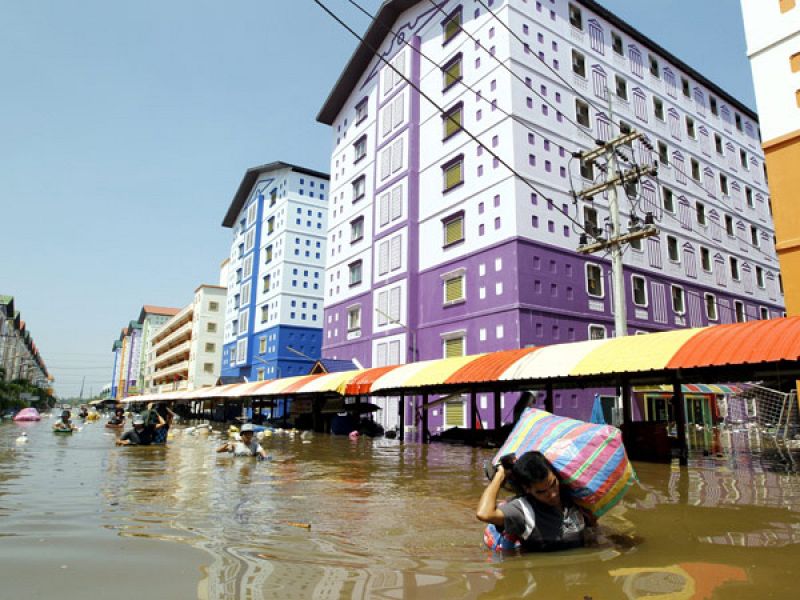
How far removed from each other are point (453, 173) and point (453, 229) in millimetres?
3201

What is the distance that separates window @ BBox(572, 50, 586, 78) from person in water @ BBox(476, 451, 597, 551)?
100.0 ft

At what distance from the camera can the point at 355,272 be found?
37.4 metres

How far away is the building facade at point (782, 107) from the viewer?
16.5 meters

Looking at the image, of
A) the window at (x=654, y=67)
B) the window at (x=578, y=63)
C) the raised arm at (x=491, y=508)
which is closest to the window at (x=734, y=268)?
the window at (x=654, y=67)

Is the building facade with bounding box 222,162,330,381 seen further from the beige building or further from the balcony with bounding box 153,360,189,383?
the balcony with bounding box 153,360,189,383

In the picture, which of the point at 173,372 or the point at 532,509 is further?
the point at 173,372

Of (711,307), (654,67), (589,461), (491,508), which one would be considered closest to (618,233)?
(589,461)

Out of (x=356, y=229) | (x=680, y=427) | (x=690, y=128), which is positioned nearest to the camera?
(x=680, y=427)

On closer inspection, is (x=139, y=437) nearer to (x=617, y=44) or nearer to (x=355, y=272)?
(x=355, y=272)

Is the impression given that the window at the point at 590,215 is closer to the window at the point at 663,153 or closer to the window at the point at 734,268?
the window at the point at 663,153

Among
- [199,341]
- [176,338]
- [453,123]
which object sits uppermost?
[453,123]

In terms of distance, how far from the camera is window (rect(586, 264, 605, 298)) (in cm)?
2753

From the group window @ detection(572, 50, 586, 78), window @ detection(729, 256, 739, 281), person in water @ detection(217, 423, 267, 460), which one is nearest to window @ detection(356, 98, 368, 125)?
window @ detection(572, 50, 586, 78)

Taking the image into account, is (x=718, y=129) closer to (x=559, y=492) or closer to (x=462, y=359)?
(x=462, y=359)
